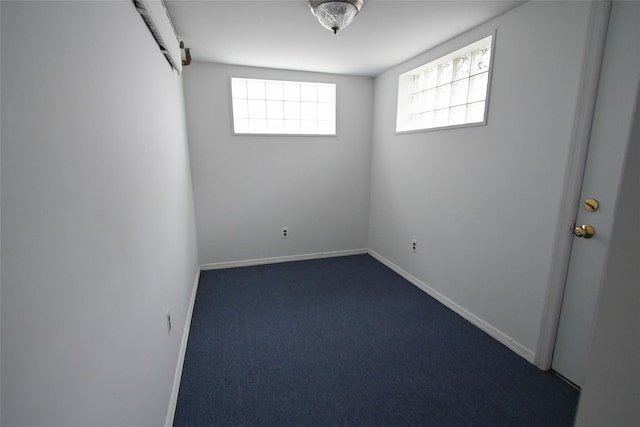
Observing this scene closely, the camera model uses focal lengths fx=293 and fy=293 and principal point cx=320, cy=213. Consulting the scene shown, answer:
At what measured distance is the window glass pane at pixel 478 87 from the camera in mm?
2352

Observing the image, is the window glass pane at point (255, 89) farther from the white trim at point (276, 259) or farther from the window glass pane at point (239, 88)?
the white trim at point (276, 259)

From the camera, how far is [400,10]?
1.97 metres

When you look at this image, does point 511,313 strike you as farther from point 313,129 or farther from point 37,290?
point 313,129

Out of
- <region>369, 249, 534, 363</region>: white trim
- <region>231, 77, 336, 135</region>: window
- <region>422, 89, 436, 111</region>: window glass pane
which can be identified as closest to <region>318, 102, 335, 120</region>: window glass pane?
<region>231, 77, 336, 135</region>: window

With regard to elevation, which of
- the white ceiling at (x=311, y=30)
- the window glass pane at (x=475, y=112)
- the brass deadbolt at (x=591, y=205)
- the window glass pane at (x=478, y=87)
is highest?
the white ceiling at (x=311, y=30)

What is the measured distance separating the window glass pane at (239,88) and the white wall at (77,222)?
6.84 feet

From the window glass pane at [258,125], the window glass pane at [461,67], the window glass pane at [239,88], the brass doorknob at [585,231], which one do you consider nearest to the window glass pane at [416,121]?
the window glass pane at [461,67]

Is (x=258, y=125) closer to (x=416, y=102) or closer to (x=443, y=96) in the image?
(x=416, y=102)

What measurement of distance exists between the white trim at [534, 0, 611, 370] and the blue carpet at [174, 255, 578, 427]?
→ 0.88 feet

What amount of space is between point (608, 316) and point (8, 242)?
90cm

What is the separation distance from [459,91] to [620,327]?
2692 mm

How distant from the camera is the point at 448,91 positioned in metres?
2.75

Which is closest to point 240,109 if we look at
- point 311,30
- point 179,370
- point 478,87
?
point 311,30

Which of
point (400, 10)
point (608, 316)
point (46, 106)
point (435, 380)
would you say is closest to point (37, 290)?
point (46, 106)
